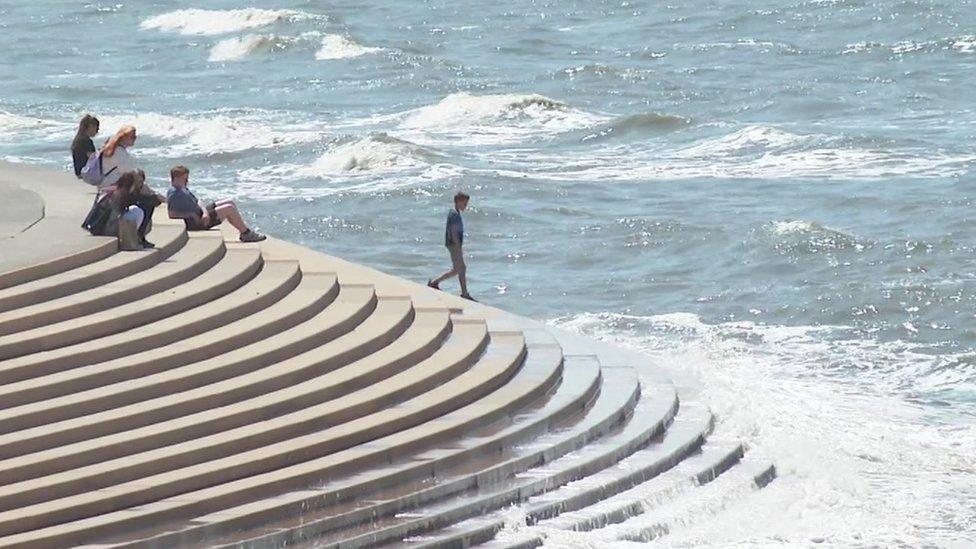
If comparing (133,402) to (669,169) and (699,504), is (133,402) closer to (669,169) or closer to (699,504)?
(699,504)

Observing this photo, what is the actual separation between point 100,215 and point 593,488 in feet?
16.3

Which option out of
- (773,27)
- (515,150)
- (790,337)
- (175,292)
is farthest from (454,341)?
(773,27)

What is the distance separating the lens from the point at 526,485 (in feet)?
55.3

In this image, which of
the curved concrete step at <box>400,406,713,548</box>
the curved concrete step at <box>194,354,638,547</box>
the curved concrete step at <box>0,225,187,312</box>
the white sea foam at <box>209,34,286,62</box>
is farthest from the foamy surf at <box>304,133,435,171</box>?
the curved concrete step at <box>400,406,713,548</box>

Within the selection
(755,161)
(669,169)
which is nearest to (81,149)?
(669,169)

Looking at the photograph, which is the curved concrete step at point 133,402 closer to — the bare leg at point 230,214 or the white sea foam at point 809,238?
the bare leg at point 230,214

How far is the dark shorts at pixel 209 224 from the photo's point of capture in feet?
69.5

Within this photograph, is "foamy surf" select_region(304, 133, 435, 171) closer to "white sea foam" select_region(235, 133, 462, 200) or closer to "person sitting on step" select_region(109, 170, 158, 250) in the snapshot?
"white sea foam" select_region(235, 133, 462, 200)

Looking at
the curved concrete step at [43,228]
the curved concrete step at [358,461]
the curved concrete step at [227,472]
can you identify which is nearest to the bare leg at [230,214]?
the curved concrete step at [43,228]

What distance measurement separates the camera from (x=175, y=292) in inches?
717

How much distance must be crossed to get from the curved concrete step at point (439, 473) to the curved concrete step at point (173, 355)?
171 centimetres

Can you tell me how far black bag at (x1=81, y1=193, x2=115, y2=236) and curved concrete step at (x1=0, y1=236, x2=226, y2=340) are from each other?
0.51 meters

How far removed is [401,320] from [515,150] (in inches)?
884

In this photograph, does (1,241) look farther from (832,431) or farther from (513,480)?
(832,431)
